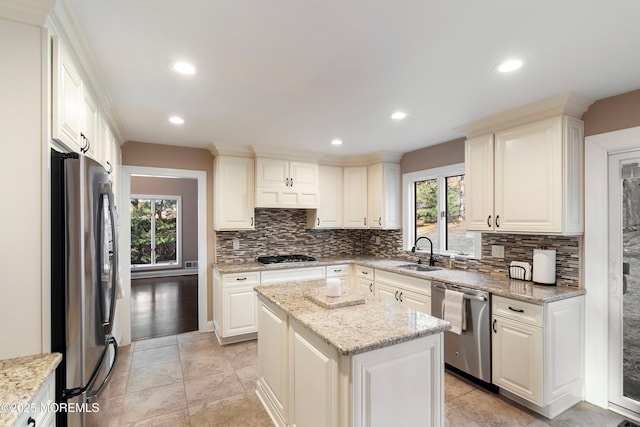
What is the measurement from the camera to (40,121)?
1343 millimetres

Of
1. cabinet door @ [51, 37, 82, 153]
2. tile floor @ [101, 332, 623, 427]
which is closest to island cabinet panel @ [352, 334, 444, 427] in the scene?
tile floor @ [101, 332, 623, 427]

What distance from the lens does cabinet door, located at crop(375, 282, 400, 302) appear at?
3613 millimetres

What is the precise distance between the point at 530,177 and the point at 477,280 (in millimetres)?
1031

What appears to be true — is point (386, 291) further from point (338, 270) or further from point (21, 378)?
point (21, 378)

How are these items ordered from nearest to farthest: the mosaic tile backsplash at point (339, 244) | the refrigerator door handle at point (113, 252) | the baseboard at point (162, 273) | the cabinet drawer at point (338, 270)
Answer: the refrigerator door handle at point (113, 252) → the mosaic tile backsplash at point (339, 244) → the cabinet drawer at point (338, 270) → the baseboard at point (162, 273)

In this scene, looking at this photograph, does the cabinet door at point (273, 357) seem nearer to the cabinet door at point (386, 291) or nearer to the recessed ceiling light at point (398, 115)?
the cabinet door at point (386, 291)

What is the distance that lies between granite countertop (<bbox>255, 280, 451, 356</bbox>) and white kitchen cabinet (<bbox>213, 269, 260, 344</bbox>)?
1.53 meters

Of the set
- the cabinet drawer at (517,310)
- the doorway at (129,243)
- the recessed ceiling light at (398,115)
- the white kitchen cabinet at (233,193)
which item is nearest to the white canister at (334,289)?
the cabinet drawer at (517,310)

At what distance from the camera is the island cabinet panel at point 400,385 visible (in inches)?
56.6

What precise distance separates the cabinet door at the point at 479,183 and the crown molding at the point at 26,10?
3.18 meters

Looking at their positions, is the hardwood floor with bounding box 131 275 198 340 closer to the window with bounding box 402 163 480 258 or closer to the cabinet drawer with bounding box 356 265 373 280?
the cabinet drawer with bounding box 356 265 373 280

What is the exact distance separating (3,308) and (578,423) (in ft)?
11.6

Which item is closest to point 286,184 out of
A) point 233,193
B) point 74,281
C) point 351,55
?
point 233,193

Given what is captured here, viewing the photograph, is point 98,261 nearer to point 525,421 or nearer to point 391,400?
point 391,400
